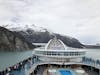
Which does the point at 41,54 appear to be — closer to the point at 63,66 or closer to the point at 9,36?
the point at 63,66

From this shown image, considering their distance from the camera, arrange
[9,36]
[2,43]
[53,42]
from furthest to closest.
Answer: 1. [9,36]
2. [2,43]
3. [53,42]

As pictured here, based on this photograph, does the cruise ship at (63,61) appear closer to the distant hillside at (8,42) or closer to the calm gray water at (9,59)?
the calm gray water at (9,59)

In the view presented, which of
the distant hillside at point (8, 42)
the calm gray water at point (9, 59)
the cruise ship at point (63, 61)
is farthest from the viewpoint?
the distant hillside at point (8, 42)

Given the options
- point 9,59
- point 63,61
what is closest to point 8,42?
point 9,59

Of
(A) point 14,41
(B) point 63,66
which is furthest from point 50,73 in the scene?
(A) point 14,41

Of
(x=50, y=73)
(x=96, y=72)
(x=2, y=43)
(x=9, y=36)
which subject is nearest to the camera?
(x=50, y=73)

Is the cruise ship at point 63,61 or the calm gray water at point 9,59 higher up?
the cruise ship at point 63,61

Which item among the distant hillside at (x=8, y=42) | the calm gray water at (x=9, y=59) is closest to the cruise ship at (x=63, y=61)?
the calm gray water at (x=9, y=59)

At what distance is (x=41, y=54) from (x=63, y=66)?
18.4 feet

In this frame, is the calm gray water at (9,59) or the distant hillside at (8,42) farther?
the distant hillside at (8,42)

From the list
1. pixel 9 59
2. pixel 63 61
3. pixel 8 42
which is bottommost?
pixel 9 59

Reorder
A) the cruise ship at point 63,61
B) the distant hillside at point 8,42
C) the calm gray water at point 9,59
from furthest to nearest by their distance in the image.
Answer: the distant hillside at point 8,42 < the calm gray water at point 9,59 < the cruise ship at point 63,61

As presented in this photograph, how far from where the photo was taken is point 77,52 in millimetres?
36562

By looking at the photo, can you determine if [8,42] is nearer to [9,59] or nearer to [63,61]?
[9,59]
